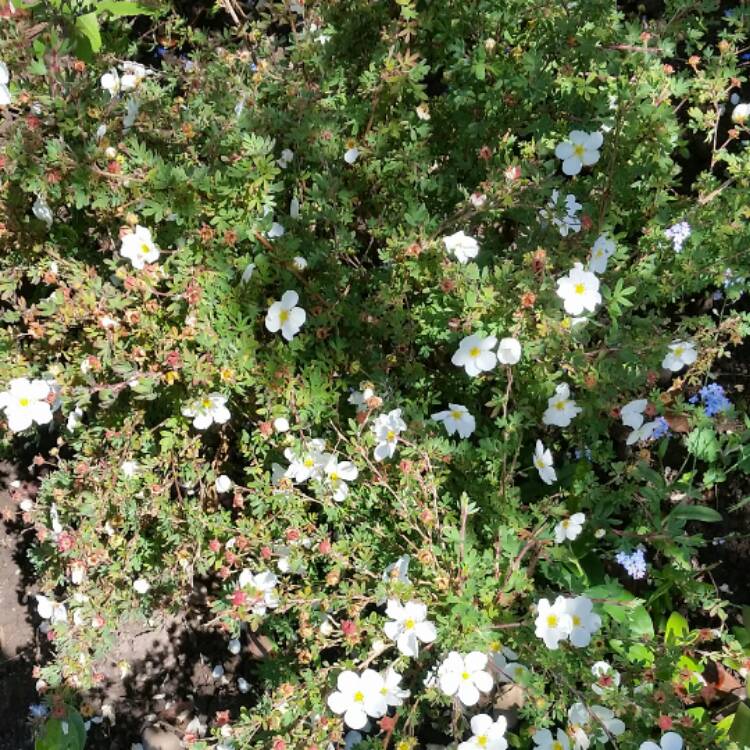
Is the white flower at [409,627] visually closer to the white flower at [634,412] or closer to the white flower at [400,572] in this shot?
the white flower at [400,572]

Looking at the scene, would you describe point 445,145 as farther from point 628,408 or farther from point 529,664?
point 529,664

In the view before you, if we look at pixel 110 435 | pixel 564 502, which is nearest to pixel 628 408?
pixel 564 502

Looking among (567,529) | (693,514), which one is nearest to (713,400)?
(693,514)

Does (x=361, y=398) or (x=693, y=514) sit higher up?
(x=361, y=398)

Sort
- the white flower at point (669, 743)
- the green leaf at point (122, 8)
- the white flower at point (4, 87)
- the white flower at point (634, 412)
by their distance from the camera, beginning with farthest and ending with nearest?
the green leaf at point (122, 8) → the white flower at point (634, 412) → the white flower at point (4, 87) → the white flower at point (669, 743)

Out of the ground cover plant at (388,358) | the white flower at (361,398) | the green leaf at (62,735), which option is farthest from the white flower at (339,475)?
the green leaf at (62,735)

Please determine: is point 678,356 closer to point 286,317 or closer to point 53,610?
point 286,317
